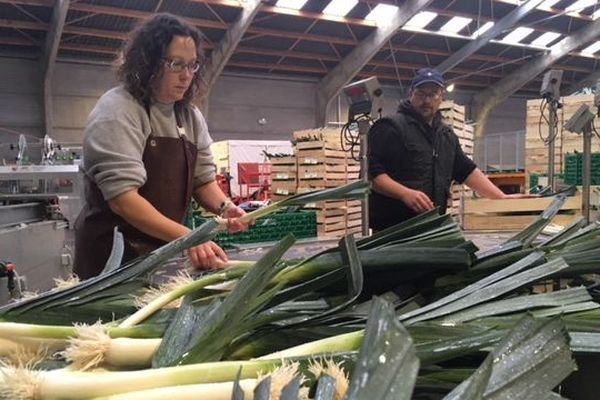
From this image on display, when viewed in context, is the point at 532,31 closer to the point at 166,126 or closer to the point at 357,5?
the point at 357,5

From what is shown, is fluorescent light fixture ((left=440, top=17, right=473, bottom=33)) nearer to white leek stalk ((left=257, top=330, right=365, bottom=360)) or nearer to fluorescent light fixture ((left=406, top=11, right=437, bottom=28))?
fluorescent light fixture ((left=406, top=11, right=437, bottom=28))

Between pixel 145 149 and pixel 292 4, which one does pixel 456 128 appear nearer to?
pixel 292 4

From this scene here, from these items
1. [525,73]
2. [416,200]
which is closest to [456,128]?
[416,200]

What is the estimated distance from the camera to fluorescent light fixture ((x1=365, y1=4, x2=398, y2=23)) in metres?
9.95

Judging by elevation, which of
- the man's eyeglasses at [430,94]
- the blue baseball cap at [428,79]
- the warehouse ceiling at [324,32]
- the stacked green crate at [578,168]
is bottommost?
the stacked green crate at [578,168]

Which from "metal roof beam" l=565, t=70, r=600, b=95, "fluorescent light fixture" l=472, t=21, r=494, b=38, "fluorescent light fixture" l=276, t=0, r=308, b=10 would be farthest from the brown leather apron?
"metal roof beam" l=565, t=70, r=600, b=95

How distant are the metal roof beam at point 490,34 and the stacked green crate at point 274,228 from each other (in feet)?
26.0

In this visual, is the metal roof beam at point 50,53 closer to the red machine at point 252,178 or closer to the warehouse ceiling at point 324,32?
the warehouse ceiling at point 324,32

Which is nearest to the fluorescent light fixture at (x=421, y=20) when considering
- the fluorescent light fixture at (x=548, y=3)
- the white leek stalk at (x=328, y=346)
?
the fluorescent light fixture at (x=548, y=3)

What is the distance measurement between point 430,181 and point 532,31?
446 inches

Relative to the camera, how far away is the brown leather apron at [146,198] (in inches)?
58.9

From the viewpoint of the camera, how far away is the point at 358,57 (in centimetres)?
1122

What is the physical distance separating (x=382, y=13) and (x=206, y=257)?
10.1 metres

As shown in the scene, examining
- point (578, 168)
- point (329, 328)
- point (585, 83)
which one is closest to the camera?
point (329, 328)
